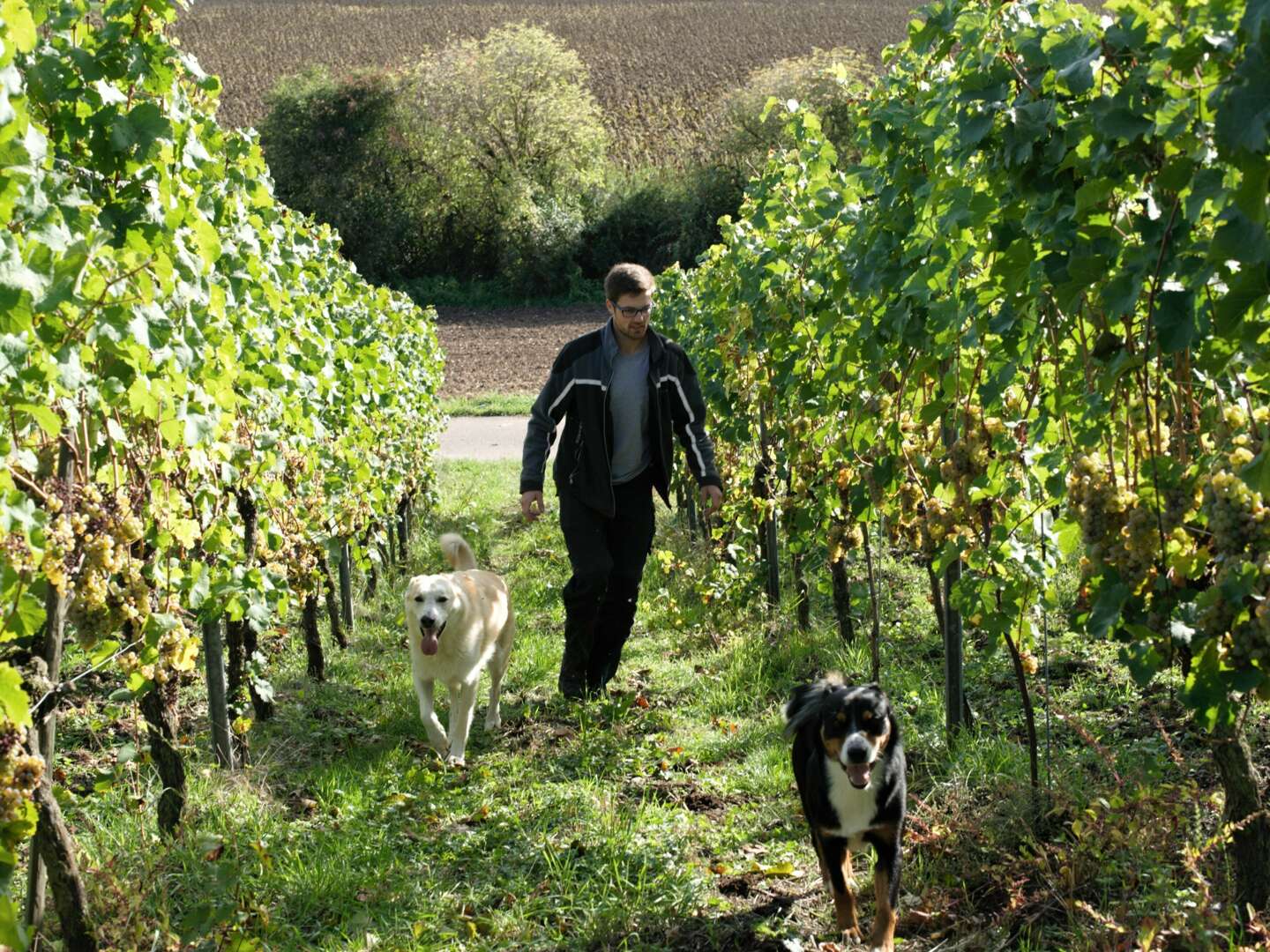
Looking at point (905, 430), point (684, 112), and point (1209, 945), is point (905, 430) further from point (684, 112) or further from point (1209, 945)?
point (684, 112)

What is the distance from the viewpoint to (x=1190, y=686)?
259 cm

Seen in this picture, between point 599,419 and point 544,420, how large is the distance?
30 centimetres

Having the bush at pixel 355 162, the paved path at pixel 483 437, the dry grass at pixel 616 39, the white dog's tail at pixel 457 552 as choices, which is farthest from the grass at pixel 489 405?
the dry grass at pixel 616 39

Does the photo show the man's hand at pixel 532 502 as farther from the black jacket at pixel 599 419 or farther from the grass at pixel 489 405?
the grass at pixel 489 405

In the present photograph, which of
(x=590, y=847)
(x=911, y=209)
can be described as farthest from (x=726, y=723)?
(x=911, y=209)

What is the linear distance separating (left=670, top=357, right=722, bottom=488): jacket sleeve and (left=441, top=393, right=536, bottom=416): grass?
17.3m

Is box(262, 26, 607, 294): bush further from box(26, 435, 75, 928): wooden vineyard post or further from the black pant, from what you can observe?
box(26, 435, 75, 928): wooden vineyard post

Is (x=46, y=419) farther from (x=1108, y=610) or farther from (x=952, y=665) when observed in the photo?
(x=952, y=665)

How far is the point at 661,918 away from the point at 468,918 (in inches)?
24.7

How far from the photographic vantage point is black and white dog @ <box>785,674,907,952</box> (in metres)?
3.76

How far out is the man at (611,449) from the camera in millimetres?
6121

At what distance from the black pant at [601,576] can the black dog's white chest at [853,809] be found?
2.55 metres

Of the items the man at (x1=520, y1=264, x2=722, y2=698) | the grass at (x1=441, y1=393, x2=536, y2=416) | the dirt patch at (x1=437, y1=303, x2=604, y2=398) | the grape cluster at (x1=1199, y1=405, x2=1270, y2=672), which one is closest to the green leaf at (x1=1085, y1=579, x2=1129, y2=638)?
the grape cluster at (x1=1199, y1=405, x2=1270, y2=672)

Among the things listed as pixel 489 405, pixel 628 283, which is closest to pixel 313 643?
pixel 628 283
